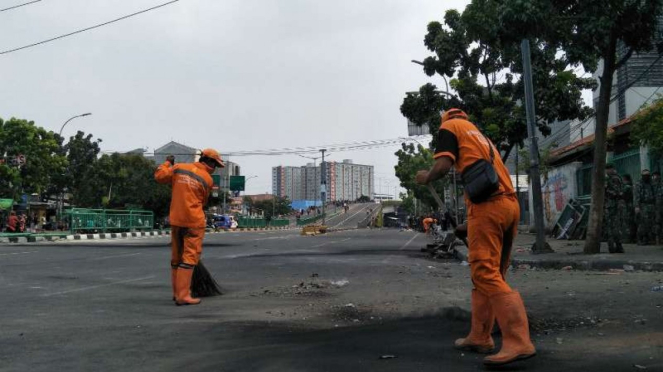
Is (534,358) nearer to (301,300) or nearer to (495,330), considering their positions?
(495,330)

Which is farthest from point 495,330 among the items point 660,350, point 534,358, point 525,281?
point 525,281

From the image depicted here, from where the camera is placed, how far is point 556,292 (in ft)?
20.8

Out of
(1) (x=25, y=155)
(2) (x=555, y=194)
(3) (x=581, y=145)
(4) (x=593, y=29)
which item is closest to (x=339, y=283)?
(4) (x=593, y=29)

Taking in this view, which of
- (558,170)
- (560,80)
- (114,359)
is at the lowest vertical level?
(114,359)

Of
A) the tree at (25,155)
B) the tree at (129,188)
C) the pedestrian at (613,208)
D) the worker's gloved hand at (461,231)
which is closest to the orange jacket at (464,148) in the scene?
the worker's gloved hand at (461,231)

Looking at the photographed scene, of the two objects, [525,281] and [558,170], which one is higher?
[558,170]

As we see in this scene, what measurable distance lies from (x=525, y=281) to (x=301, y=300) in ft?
10.9

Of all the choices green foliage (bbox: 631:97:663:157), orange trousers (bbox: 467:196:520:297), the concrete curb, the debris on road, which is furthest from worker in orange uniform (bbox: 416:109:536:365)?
green foliage (bbox: 631:97:663:157)

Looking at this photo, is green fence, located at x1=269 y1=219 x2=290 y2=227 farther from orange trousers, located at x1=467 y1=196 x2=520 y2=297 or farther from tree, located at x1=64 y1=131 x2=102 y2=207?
orange trousers, located at x1=467 y1=196 x2=520 y2=297

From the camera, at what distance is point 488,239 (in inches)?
143

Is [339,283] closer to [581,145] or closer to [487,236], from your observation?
[487,236]

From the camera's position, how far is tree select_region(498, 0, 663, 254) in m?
7.97

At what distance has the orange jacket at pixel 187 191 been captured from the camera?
637cm

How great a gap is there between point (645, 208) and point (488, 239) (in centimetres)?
1075
